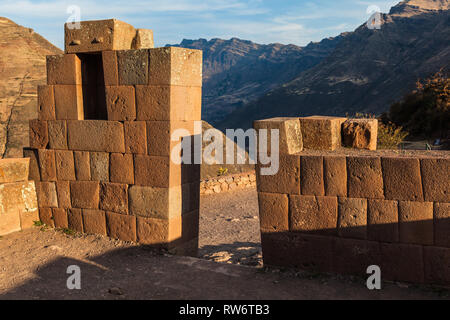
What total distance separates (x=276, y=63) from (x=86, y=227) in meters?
116

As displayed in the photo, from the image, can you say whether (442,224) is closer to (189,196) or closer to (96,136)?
(189,196)

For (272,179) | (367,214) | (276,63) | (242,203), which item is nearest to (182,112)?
(272,179)

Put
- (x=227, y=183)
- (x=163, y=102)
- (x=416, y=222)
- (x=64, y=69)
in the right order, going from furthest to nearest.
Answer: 1. (x=227, y=183)
2. (x=64, y=69)
3. (x=163, y=102)
4. (x=416, y=222)

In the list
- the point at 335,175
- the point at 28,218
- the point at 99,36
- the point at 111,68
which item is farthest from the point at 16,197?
the point at 335,175

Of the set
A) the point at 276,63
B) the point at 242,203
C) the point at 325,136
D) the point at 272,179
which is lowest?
the point at 242,203

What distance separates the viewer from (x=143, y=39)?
7.18 meters

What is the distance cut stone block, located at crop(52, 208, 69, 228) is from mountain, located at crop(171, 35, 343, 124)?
253ft

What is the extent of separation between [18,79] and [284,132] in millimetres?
35532

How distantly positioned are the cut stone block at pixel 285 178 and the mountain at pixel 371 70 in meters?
44.6

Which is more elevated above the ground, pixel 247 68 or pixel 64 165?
pixel 247 68

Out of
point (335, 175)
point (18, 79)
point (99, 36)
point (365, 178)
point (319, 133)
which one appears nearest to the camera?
point (365, 178)

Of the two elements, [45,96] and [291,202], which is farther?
[45,96]

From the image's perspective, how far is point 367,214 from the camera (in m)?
5.23
